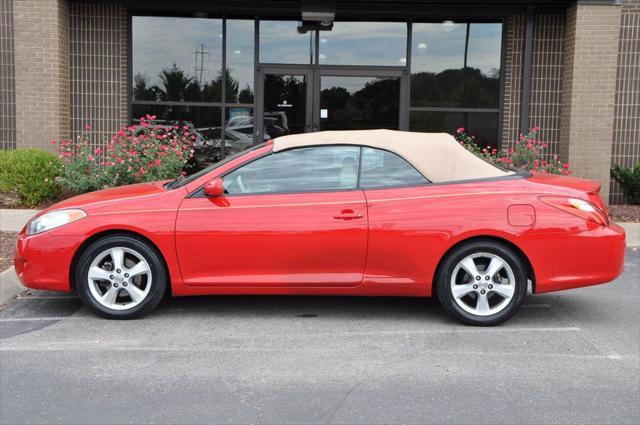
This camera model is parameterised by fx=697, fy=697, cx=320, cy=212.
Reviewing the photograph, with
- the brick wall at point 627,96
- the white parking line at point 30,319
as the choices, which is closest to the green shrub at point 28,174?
the white parking line at point 30,319

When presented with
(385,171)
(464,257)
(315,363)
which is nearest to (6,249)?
(385,171)

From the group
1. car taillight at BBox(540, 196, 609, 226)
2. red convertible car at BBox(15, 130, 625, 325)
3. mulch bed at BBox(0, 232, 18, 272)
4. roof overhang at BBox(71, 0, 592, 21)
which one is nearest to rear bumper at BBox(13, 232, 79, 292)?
red convertible car at BBox(15, 130, 625, 325)

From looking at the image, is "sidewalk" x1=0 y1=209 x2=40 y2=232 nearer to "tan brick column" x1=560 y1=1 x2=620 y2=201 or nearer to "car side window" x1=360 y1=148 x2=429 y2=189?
"car side window" x1=360 y1=148 x2=429 y2=189

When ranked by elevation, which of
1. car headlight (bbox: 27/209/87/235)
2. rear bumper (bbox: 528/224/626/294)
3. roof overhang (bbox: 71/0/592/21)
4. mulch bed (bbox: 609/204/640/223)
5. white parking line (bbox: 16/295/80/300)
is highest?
roof overhang (bbox: 71/0/592/21)

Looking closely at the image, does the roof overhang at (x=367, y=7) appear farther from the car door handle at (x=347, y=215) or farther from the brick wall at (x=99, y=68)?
the car door handle at (x=347, y=215)

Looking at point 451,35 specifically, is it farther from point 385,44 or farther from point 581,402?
point 581,402

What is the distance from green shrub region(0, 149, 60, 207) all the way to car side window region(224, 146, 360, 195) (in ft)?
22.8

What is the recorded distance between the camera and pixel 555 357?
4.99 m

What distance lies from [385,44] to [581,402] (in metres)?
10.2

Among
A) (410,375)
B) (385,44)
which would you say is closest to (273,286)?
(410,375)

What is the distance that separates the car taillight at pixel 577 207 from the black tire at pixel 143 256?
10.4ft

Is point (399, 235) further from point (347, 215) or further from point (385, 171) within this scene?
point (385, 171)

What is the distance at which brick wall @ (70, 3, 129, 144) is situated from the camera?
13.0m

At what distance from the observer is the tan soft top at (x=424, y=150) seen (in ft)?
19.2
